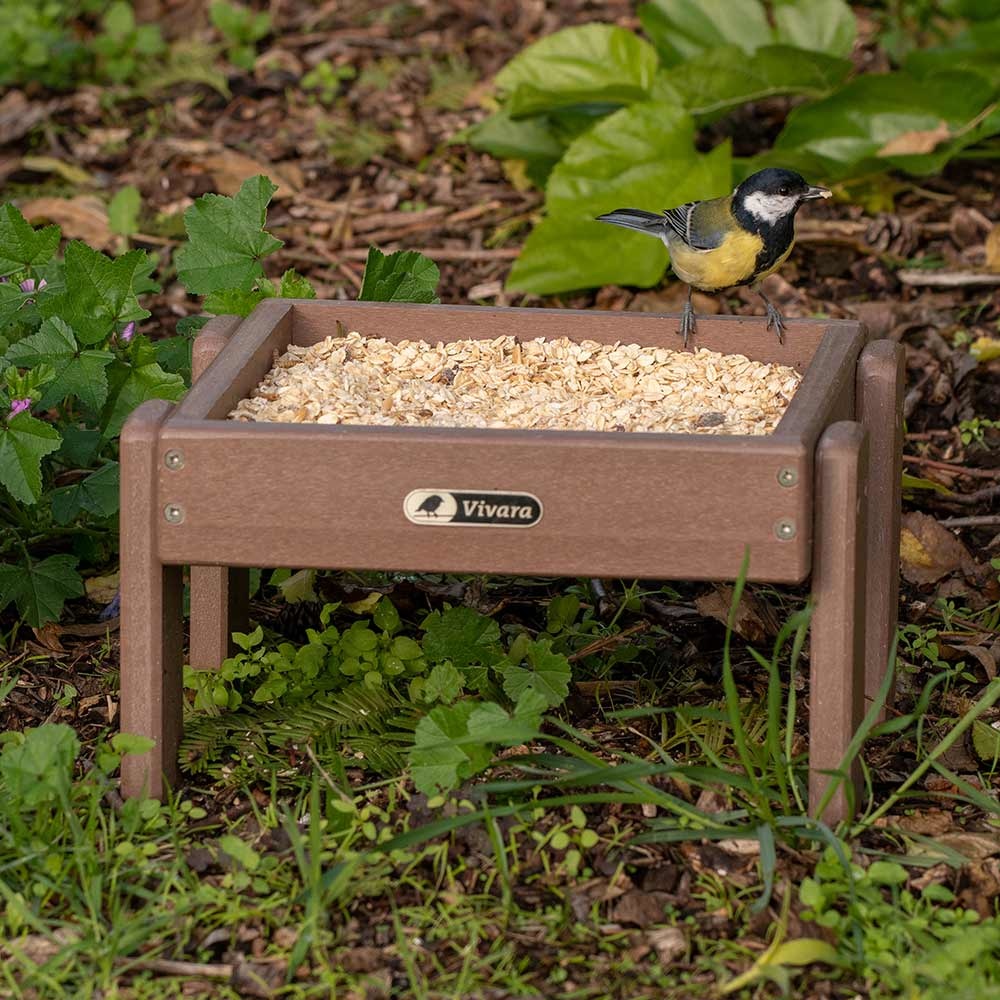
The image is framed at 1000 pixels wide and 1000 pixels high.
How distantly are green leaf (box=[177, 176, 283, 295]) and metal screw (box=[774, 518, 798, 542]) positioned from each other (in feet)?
4.64

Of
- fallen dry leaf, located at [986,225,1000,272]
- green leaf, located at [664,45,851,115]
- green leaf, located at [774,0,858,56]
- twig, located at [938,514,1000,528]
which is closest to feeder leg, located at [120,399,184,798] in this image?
twig, located at [938,514,1000,528]

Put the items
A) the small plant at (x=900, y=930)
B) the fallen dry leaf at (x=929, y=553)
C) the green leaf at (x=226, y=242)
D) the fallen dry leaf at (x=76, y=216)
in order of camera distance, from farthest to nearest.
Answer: the fallen dry leaf at (x=76, y=216) < the fallen dry leaf at (x=929, y=553) < the green leaf at (x=226, y=242) < the small plant at (x=900, y=930)

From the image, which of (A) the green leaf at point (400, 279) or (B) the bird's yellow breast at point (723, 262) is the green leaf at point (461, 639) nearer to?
(A) the green leaf at point (400, 279)

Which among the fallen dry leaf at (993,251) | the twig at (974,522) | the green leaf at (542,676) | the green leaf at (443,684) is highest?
the green leaf at (542,676)

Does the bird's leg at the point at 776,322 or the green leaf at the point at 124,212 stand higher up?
the bird's leg at the point at 776,322

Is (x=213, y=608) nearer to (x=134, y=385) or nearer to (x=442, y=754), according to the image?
(x=134, y=385)

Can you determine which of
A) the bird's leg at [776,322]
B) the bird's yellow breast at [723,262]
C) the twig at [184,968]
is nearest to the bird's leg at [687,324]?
the bird's leg at [776,322]

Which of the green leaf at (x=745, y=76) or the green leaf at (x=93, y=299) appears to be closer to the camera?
the green leaf at (x=93, y=299)

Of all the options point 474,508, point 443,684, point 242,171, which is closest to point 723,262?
point 443,684

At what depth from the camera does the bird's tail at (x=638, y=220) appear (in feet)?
13.9

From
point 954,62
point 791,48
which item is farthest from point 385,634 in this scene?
point 954,62

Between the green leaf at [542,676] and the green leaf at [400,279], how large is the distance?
2.99 feet

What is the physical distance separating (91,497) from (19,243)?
20.8 inches

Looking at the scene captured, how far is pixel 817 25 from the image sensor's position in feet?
18.7
